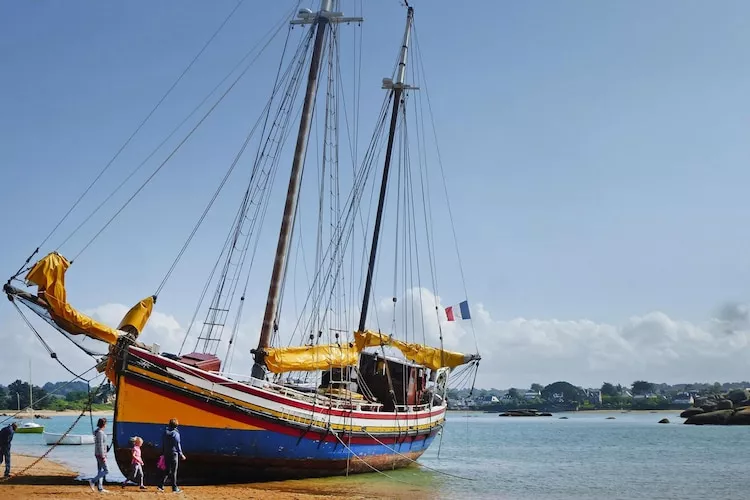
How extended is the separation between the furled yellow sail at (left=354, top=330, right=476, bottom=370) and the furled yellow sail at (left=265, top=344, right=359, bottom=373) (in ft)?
6.35

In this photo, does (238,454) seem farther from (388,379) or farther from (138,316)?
(388,379)

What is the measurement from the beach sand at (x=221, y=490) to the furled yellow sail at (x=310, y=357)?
4.83m

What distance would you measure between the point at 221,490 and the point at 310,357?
8674 mm

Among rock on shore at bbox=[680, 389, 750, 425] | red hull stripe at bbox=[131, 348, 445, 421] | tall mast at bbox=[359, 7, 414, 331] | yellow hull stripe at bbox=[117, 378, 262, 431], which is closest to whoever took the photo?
yellow hull stripe at bbox=[117, 378, 262, 431]

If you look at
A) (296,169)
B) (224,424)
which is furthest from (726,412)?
(224,424)

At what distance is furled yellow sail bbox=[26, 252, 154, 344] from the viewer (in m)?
21.2

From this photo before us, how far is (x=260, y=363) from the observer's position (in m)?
27.3

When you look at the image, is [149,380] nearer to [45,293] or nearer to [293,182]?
[45,293]

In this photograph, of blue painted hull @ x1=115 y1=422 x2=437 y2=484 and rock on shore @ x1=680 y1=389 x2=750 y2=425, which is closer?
blue painted hull @ x1=115 y1=422 x2=437 y2=484

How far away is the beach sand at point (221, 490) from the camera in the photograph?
18.8 meters

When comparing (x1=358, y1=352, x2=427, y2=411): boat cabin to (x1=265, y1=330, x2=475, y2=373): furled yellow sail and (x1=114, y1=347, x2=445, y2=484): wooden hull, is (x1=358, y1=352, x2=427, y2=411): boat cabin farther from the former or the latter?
(x1=114, y1=347, x2=445, y2=484): wooden hull

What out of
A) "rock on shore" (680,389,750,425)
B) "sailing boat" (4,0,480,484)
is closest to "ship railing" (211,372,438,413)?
"sailing boat" (4,0,480,484)

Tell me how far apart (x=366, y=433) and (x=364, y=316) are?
41.4 feet

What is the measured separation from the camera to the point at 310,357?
29125 millimetres
